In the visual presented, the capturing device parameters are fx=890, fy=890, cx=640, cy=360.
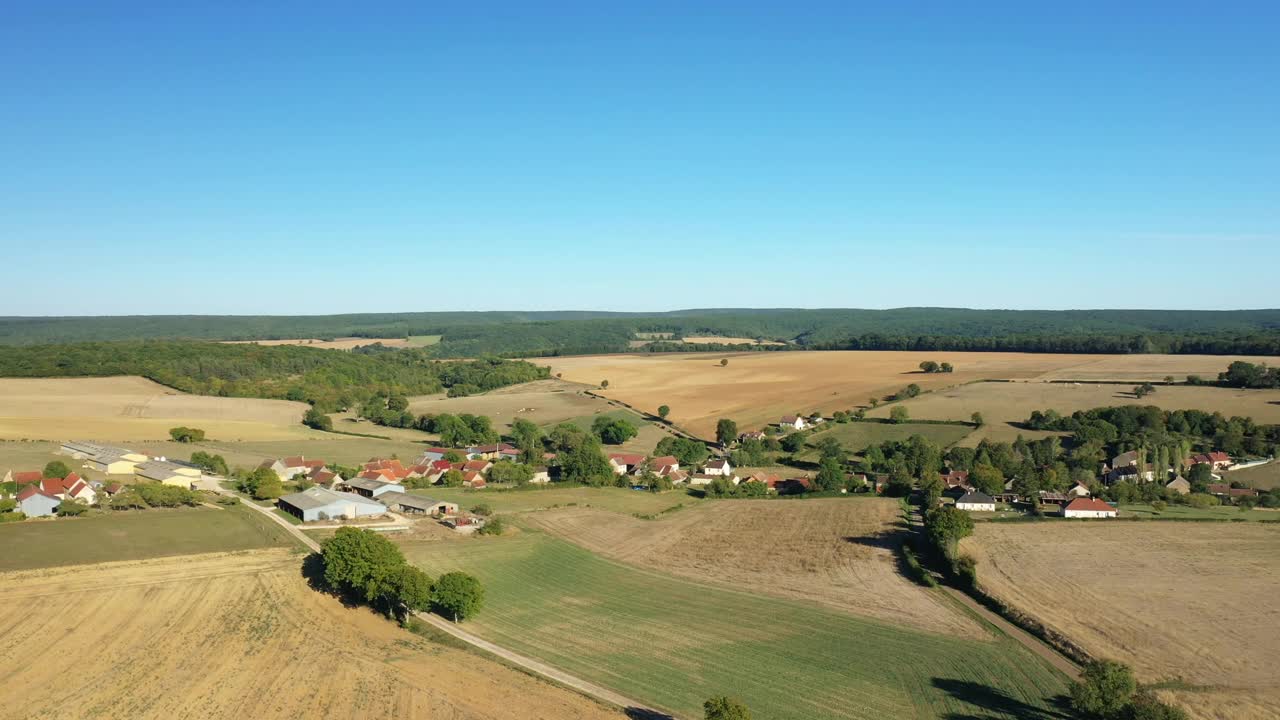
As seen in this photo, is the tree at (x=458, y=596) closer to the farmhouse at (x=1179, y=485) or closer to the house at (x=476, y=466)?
the house at (x=476, y=466)

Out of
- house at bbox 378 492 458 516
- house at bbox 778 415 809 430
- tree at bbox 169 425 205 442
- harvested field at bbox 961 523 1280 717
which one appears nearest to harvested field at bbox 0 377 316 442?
tree at bbox 169 425 205 442

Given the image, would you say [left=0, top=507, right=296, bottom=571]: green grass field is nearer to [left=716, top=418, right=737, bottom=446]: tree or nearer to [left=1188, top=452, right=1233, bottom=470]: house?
[left=716, top=418, right=737, bottom=446]: tree

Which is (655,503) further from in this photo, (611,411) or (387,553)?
(611,411)

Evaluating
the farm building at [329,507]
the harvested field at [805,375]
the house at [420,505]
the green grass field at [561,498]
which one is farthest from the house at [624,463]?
the farm building at [329,507]

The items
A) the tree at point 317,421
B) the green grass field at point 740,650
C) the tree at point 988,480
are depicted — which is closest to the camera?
the green grass field at point 740,650

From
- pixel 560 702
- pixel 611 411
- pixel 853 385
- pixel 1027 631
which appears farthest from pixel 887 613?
pixel 853 385

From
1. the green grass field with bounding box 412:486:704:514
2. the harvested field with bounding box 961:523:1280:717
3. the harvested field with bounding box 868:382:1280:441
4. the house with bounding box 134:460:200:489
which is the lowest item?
the green grass field with bounding box 412:486:704:514

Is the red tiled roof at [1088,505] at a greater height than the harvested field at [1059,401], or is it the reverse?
the harvested field at [1059,401]
